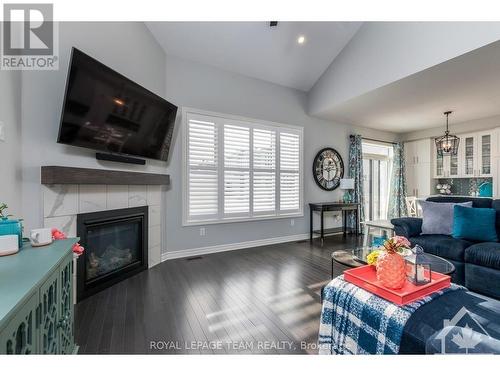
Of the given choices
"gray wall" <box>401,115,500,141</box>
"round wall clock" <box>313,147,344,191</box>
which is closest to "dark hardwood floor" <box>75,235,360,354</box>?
"round wall clock" <box>313,147,344,191</box>

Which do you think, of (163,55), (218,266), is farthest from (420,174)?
(163,55)

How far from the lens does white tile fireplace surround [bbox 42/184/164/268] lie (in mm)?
2043

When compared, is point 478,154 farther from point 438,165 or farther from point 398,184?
point 398,184

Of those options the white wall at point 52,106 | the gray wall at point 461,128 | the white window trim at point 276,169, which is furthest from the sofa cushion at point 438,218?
the white wall at point 52,106

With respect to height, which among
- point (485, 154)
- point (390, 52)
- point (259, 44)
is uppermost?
point (259, 44)

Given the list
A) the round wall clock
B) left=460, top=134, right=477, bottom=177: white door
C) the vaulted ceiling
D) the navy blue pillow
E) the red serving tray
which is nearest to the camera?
the red serving tray

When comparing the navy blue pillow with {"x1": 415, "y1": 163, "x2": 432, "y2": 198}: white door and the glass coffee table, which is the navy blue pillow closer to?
the glass coffee table

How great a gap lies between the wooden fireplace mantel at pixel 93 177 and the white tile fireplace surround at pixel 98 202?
13cm

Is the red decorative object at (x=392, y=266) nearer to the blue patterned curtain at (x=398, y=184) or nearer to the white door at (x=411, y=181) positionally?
the blue patterned curtain at (x=398, y=184)

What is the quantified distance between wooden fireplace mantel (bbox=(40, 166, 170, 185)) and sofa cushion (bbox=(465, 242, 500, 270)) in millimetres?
3630

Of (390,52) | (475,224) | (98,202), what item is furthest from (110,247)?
(390,52)

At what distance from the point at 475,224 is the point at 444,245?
41cm

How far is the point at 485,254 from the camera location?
7.31 ft

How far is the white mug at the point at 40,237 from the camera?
130 cm
